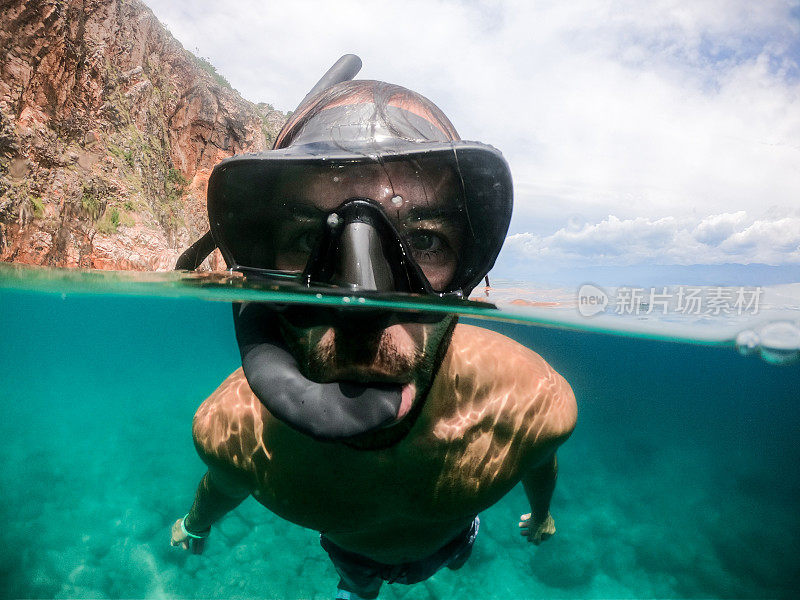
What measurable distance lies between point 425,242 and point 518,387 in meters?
1.24

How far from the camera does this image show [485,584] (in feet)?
22.2

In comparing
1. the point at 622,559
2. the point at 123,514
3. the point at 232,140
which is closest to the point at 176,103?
the point at 232,140

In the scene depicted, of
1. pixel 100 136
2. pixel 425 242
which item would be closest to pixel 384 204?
pixel 425 242

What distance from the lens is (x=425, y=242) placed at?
2.16 meters

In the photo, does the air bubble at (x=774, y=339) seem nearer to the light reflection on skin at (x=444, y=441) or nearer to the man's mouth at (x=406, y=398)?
the light reflection on skin at (x=444, y=441)

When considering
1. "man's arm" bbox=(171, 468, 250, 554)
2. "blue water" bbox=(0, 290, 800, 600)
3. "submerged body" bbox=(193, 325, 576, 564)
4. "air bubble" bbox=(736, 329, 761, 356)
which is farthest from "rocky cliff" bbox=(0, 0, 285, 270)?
"air bubble" bbox=(736, 329, 761, 356)

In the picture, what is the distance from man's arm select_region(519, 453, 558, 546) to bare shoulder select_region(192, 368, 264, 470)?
2272 millimetres

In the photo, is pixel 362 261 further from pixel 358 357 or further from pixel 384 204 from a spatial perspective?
pixel 358 357

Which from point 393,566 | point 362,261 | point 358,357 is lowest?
point 393,566

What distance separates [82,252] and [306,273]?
16.8 m

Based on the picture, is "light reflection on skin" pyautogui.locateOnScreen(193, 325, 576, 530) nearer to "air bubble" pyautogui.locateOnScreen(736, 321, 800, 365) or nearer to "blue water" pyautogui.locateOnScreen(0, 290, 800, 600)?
"air bubble" pyautogui.locateOnScreen(736, 321, 800, 365)

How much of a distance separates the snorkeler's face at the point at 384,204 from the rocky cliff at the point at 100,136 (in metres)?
13.3

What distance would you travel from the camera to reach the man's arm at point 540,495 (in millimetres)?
3371

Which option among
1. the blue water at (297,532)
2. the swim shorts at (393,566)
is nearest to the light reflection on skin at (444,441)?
the swim shorts at (393,566)
